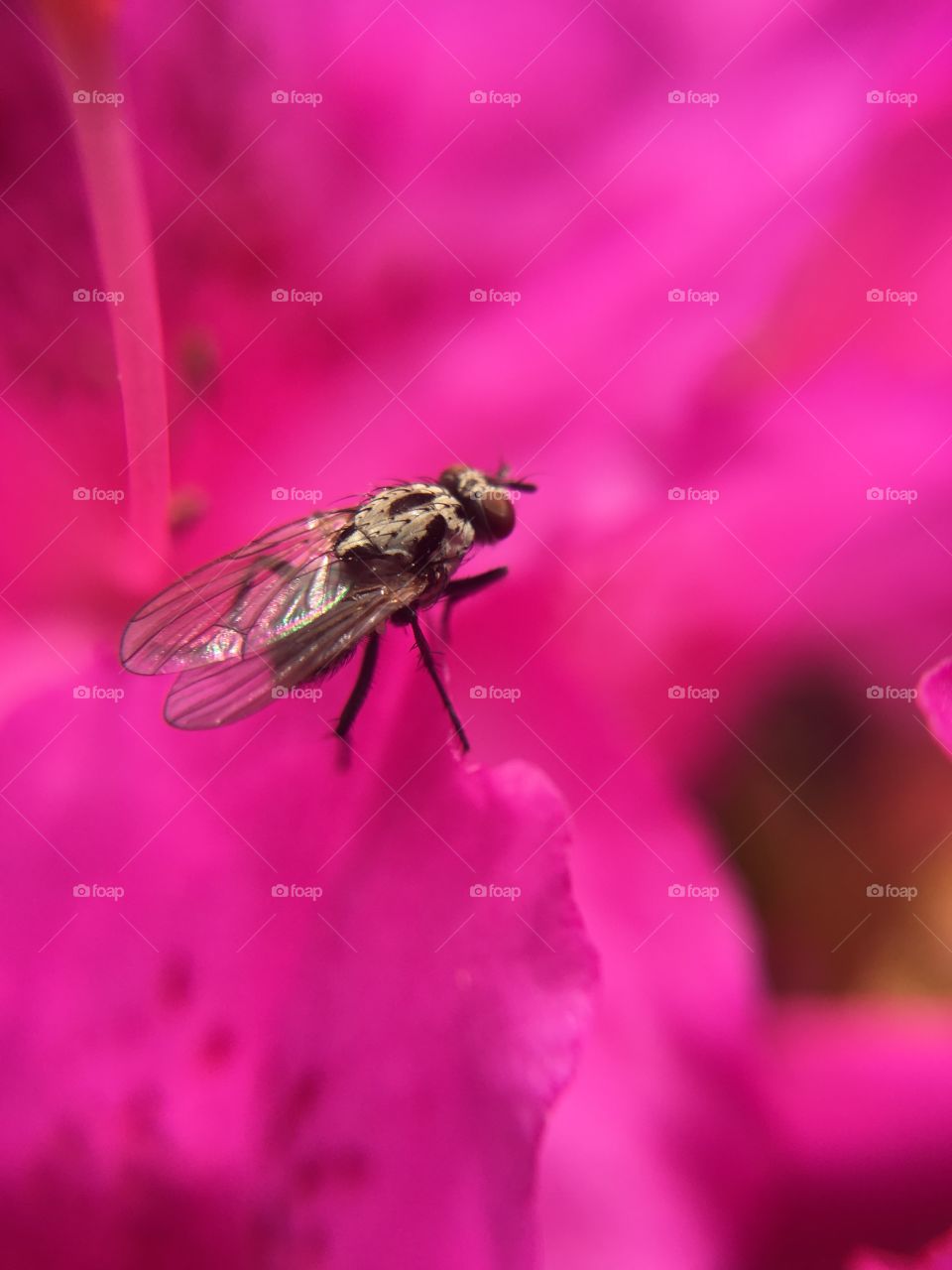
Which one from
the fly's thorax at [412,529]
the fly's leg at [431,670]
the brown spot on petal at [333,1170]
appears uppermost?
the fly's thorax at [412,529]

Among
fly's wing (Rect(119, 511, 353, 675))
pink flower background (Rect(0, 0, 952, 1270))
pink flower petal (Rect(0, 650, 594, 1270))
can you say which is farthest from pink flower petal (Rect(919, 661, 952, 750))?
fly's wing (Rect(119, 511, 353, 675))

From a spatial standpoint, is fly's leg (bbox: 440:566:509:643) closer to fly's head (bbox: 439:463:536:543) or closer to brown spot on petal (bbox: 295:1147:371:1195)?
fly's head (bbox: 439:463:536:543)

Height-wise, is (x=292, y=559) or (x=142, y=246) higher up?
(x=142, y=246)

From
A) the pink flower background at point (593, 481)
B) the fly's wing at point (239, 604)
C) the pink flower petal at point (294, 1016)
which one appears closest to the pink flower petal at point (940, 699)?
the pink flower background at point (593, 481)

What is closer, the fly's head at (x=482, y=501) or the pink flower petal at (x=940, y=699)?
the pink flower petal at (x=940, y=699)

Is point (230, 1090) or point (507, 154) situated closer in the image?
point (230, 1090)

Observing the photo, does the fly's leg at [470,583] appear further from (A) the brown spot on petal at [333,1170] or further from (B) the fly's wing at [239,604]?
(A) the brown spot on petal at [333,1170]

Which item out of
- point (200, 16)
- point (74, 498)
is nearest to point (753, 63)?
point (200, 16)

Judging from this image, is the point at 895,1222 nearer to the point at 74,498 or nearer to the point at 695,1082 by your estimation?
the point at 695,1082
